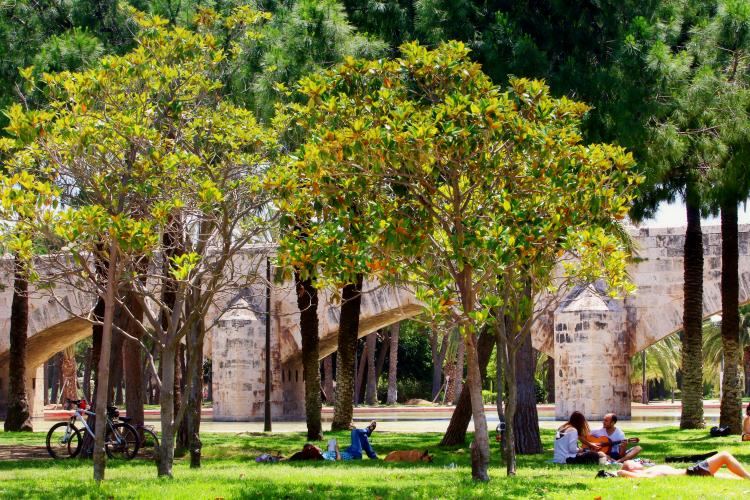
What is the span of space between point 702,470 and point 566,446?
231 cm

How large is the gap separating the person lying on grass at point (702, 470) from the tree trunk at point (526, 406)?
11.9 ft

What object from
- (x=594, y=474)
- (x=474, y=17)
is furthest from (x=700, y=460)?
(x=474, y=17)

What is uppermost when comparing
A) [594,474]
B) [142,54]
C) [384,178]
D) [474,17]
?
[474,17]

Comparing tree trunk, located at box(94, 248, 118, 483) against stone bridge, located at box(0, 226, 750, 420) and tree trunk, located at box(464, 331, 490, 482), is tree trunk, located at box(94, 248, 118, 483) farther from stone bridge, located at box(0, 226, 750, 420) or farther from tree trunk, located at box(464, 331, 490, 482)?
stone bridge, located at box(0, 226, 750, 420)

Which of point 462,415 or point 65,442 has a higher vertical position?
point 462,415

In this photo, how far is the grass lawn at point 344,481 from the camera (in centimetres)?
830

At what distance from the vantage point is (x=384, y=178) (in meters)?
9.16

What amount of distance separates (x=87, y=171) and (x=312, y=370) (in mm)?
9632

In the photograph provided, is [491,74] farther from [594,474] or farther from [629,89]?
[594,474]

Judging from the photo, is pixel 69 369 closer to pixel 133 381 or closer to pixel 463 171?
pixel 133 381

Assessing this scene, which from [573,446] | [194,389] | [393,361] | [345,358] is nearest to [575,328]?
[345,358]

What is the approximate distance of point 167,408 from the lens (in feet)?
31.6

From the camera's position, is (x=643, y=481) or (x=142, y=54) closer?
(x=643, y=481)

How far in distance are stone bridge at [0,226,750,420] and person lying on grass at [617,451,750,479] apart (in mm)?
11202
